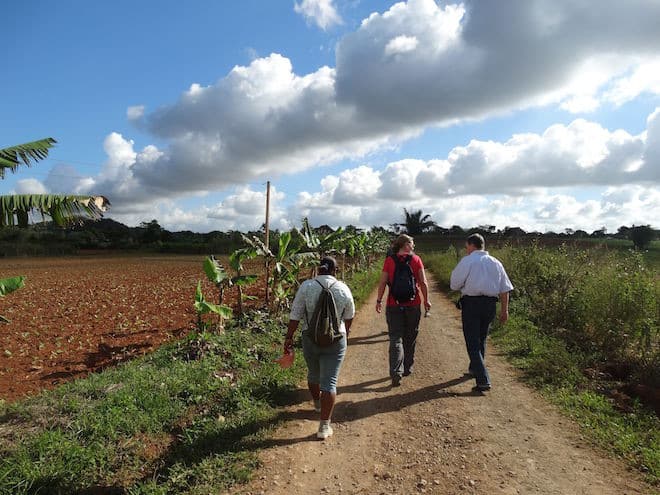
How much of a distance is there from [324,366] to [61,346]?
22.7 ft

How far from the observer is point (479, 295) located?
5367mm

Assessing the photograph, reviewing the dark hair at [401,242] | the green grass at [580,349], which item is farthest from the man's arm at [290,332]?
the green grass at [580,349]

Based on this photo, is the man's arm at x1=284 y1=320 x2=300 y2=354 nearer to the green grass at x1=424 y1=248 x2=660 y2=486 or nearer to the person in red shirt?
the person in red shirt

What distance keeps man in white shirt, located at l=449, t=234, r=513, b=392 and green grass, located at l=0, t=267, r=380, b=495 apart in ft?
7.80

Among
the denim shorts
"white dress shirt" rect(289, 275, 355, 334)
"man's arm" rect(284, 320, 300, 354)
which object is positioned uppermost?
"white dress shirt" rect(289, 275, 355, 334)

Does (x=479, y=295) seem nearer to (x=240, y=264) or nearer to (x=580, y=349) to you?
(x=580, y=349)

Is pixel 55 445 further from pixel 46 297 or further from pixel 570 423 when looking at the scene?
pixel 46 297

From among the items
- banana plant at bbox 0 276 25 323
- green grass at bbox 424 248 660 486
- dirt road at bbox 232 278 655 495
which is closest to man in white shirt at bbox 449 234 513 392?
dirt road at bbox 232 278 655 495

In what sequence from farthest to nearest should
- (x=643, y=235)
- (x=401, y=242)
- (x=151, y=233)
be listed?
1. (x=151, y=233)
2. (x=643, y=235)
3. (x=401, y=242)

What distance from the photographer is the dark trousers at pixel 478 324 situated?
5359mm

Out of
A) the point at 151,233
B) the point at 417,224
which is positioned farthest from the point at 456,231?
the point at 151,233

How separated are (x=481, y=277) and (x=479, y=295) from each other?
238 millimetres

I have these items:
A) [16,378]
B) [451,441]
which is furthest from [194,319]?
[451,441]

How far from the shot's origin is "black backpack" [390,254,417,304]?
18.3 ft
